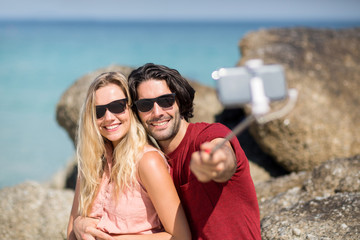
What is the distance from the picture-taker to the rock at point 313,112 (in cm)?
525

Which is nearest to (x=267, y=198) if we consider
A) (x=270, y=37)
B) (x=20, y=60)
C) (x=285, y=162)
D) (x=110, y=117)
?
(x=285, y=162)

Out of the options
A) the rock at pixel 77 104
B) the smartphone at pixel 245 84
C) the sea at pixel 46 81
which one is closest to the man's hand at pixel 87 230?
the smartphone at pixel 245 84

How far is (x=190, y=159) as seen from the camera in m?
2.52

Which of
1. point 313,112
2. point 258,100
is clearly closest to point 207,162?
point 258,100

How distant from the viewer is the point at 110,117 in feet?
9.18

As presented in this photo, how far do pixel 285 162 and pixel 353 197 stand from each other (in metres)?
2.38

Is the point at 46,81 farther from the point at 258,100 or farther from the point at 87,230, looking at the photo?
the point at 258,100

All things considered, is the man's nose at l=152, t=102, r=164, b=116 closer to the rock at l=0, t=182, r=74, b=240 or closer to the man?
the man

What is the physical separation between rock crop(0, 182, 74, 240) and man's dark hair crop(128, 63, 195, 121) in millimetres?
2210

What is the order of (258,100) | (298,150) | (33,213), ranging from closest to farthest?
(258,100) → (33,213) → (298,150)

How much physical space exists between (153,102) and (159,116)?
119 mm

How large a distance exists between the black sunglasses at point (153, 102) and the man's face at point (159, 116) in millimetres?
23

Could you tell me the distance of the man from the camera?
240cm

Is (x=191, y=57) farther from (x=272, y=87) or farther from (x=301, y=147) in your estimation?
(x=272, y=87)
